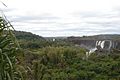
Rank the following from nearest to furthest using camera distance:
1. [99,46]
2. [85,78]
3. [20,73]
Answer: [20,73] < [85,78] < [99,46]

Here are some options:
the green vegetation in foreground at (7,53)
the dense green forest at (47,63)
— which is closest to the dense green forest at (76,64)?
the dense green forest at (47,63)

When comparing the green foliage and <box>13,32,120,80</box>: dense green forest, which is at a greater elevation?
the green foliage

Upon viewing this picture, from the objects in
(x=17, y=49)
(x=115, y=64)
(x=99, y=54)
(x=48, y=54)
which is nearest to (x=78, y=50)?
(x=99, y=54)

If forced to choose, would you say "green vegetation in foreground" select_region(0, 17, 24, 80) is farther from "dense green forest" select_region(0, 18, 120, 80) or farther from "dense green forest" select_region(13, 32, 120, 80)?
"dense green forest" select_region(13, 32, 120, 80)

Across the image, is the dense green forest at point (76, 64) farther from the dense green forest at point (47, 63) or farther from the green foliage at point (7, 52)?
the green foliage at point (7, 52)

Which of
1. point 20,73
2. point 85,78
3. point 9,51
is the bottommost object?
point 85,78

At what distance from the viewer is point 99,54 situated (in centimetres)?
6394

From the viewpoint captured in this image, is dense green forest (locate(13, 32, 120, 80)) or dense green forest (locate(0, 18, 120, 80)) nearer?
dense green forest (locate(0, 18, 120, 80))

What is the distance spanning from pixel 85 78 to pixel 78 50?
22.5 metres

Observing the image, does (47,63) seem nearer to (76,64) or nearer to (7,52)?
(76,64)

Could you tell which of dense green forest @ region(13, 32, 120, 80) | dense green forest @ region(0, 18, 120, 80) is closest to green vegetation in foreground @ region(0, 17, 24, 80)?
dense green forest @ region(0, 18, 120, 80)

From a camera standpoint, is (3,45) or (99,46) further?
(99,46)

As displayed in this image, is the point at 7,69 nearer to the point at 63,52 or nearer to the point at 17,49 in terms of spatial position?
the point at 17,49

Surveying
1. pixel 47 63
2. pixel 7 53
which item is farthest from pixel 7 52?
pixel 47 63
